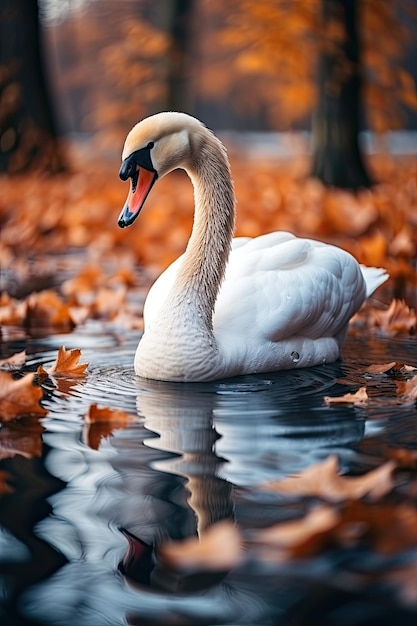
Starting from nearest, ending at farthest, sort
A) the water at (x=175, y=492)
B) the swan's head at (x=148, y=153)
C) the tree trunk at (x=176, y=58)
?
the water at (x=175, y=492) → the swan's head at (x=148, y=153) → the tree trunk at (x=176, y=58)

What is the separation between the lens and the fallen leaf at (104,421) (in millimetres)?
3629

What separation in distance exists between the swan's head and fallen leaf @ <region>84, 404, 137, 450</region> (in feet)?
2.59

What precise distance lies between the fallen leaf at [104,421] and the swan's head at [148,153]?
2.59ft

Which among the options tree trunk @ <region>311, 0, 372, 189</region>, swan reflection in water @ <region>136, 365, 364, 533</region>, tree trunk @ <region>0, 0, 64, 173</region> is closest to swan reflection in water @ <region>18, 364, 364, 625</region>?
swan reflection in water @ <region>136, 365, 364, 533</region>

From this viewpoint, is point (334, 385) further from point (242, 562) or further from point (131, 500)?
point (242, 562)

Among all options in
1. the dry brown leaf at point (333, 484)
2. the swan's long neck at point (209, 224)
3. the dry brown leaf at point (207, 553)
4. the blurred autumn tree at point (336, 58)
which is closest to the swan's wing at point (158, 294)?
the swan's long neck at point (209, 224)

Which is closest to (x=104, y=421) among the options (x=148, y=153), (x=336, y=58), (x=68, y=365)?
(x=68, y=365)

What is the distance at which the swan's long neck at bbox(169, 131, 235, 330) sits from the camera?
4.54 meters

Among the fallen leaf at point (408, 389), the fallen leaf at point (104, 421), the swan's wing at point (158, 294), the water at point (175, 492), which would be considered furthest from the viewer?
the swan's wing at point (158, 294)

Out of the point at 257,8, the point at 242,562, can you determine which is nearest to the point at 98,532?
the point at 242,562

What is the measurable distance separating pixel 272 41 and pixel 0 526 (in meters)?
11.0

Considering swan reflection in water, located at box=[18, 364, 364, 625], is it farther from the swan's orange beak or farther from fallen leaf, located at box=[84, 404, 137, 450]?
the swan's orange beak

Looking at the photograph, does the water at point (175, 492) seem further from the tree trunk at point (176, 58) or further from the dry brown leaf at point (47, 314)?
the tree trunk at point (176, 58)

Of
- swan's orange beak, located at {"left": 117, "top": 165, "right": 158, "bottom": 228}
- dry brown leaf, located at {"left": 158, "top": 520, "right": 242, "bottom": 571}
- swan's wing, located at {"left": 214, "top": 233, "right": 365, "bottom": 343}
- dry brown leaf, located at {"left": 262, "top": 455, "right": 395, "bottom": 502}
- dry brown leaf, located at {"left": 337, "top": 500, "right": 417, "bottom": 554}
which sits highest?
swan's orange beak, located at {"left": 117, "top": 165, "right": 158, "bottom": 228}
